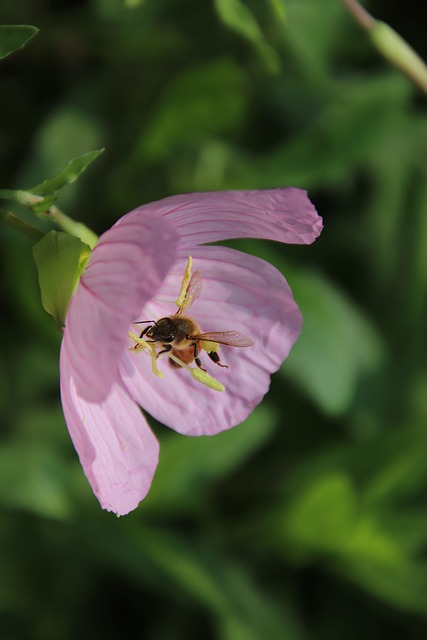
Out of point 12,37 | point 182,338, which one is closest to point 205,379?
point 182,338

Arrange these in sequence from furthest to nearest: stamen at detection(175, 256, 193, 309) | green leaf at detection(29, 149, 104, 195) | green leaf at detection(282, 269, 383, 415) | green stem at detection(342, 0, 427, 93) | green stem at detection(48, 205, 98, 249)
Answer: green leaf at detection(282, 269, 383, 415) → green stem at detection(342, 0, 427, 93) → stamen at detection(175, 256, 193, 309) → green stem at detection(48, 205, 98, 249) → green leaf at detection(29, 149, 104, 195)

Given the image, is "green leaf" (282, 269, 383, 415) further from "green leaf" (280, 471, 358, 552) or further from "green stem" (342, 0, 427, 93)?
"green stem" (342, 0, 427, 93)

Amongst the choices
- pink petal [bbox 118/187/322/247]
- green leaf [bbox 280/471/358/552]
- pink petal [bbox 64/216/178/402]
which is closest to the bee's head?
pink petal [bbox 118/187/322/247]

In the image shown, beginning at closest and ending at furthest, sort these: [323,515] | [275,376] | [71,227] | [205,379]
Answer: [71,227], [205,379], [323,515], [275,376]

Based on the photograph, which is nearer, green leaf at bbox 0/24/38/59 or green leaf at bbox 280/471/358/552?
green leaf at bbox 0/24/38/59

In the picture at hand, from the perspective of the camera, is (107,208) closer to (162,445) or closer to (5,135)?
(5,135)

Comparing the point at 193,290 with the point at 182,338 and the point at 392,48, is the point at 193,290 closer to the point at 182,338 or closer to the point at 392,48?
the point at 182,338

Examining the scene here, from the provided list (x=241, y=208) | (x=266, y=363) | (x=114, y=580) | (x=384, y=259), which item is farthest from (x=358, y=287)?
(x=241, y=208)
